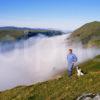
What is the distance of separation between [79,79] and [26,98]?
693cm

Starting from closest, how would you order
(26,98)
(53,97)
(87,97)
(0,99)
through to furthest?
(87,97) < (53,97) < (26,98) < (0,99)

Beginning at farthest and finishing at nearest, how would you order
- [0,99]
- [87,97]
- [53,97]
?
1. [0,99]
2. [53,97]
3. [87,97]

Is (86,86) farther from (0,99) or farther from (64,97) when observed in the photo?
(0,99)

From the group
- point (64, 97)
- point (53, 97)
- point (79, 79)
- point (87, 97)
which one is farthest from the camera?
point (79, 79)

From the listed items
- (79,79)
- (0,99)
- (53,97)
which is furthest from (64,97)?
(0,99)

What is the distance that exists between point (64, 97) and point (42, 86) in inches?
399

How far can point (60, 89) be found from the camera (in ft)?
120

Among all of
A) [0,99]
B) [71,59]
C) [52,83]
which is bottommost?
[0,99]

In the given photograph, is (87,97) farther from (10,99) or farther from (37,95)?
(10,99)

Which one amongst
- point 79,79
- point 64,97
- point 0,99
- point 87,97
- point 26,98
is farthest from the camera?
point 0,99

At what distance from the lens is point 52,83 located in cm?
4078

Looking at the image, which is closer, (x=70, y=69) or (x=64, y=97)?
(x=64, y=97)

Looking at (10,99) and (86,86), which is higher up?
(86,86)

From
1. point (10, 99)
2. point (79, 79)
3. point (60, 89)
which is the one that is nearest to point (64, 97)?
point (60, 89)
